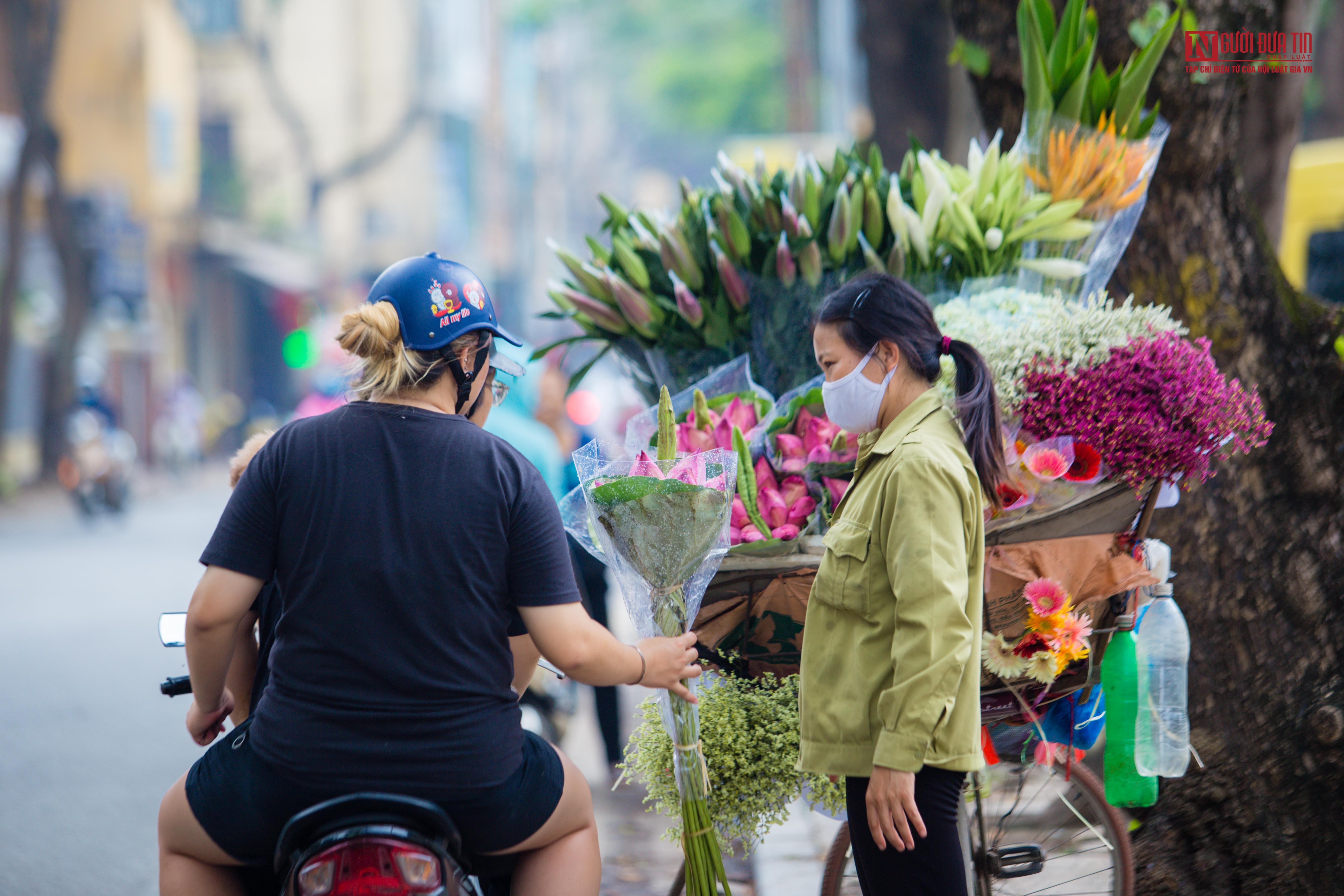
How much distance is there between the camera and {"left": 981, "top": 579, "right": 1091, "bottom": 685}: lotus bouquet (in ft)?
8.07

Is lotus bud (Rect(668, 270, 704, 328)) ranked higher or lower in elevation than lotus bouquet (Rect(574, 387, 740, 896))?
higher

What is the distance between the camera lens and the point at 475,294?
2.21 meters

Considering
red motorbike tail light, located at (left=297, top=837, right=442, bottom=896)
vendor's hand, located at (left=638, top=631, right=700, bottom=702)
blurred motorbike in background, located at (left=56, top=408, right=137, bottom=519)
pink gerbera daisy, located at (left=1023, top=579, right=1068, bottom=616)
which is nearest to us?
red motorbike tail light, located at (left=297, top=837, right=442, bottom=896)

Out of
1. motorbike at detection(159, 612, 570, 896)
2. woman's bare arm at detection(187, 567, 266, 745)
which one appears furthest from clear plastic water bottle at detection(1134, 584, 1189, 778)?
woman's bare arm at detection(187, 567, 266, 745)

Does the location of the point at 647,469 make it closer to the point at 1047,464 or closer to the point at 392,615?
the point at 392,615

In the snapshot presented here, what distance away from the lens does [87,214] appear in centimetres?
1956

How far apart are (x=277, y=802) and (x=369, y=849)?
0.70ft

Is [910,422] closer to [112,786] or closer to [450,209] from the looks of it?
[112,786]

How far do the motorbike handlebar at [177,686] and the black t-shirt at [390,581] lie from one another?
51 cm

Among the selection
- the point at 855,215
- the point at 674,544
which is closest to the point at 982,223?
the point at 855,215

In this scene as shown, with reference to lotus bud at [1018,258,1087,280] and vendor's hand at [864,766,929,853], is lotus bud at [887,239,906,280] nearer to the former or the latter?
lotus bud at [1018,258,1087,280]

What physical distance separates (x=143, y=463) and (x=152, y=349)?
2.40 meters

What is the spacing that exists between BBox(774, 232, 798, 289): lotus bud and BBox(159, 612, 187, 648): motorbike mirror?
171 centimetres

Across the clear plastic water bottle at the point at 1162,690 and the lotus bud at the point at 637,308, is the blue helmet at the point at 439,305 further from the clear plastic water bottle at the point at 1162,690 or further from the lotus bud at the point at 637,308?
the clear plastic water bottle at the point at 1162,690
